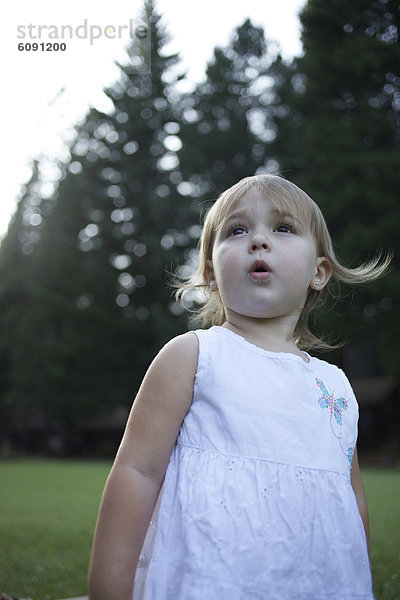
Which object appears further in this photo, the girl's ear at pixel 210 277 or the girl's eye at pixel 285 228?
the girl's ear at pixel 210 277

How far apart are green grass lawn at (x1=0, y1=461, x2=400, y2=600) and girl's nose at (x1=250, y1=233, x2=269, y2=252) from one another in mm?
2070

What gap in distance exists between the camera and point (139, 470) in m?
1.41

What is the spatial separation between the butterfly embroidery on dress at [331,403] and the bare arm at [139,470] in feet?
1.24

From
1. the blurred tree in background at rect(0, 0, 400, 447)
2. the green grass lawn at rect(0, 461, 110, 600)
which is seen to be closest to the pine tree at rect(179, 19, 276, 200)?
the blurred tree in background at rect(0, 0, 400, 447)

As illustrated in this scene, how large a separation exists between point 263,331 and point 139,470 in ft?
1.70

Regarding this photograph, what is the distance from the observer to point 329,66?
12766mm

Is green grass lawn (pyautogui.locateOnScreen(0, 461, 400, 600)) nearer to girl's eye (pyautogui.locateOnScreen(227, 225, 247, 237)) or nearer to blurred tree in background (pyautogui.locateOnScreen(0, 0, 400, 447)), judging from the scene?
girl's eye (pyautogui.locateOnScreen(227, 225, 247, 237))

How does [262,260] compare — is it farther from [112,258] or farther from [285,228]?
[112,258]

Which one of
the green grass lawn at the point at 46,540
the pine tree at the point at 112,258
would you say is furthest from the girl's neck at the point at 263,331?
the pine tree at the point at 112,258

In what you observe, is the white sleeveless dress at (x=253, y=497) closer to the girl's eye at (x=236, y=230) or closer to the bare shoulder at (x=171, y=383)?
the bare shoulder at (x=171, y=383)

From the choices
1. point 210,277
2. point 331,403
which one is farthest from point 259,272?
point 331,403

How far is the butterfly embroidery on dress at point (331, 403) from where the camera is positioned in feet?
5.31

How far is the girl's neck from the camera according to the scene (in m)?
1.65

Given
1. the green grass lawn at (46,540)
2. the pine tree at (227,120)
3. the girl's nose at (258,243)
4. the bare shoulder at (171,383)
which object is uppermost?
the pine tree at (227,120)
